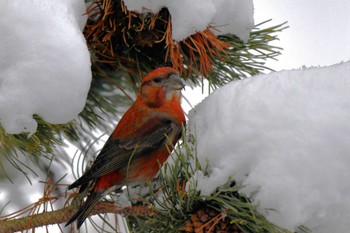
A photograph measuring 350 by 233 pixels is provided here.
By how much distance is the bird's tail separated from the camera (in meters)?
1.36

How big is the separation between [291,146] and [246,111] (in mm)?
107

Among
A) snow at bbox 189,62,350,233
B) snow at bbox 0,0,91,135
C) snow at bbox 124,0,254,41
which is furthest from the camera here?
snow at bbox 124,0,254,41

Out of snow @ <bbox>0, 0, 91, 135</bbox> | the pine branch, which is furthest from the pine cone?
snow @ <bbox>0, 0, 91, 135</bbox>

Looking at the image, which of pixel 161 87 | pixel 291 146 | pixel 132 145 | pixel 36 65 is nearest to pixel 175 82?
pixel 161 87

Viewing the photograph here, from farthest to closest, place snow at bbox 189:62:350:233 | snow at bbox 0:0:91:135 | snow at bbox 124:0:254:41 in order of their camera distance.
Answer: snow at bbox 124:0:254:41, snow at bbox 0:0:91:135, snow at bbox 189:62:350:233

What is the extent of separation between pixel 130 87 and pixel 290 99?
25.8 inches

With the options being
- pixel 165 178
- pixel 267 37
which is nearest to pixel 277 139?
pixel 165 178

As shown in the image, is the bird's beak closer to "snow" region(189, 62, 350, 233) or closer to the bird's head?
the bird's head

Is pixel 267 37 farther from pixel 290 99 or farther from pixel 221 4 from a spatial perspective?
pixel 290 99

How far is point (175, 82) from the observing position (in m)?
1.49

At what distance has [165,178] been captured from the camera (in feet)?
4.03

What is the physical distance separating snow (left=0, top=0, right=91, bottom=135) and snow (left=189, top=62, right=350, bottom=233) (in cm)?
30

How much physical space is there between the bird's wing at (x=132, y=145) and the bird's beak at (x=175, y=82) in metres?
0.08

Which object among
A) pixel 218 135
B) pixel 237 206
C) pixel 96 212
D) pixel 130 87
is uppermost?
pixel 130 87
